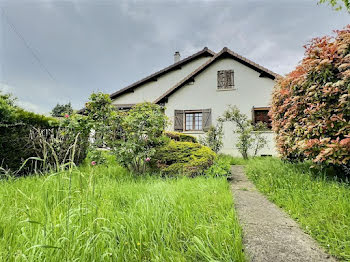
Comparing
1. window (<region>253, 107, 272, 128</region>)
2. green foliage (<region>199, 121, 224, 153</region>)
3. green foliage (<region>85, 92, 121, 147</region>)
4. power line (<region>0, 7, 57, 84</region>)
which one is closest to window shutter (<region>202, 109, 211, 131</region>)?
green foliage (<region>199, 121, 224, 153</region>)

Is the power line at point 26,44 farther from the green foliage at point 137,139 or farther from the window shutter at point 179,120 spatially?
the window shutter at point 179,120

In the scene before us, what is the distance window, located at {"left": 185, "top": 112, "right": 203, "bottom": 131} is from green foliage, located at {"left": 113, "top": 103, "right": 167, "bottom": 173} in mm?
6474

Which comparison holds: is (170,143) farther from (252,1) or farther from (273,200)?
(252,1)

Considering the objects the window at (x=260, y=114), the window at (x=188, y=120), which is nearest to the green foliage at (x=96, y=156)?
the window at (x=188, y=120)

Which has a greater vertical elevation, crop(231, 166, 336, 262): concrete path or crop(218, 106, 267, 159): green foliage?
crop(218, 106, 267, 159): green foliage

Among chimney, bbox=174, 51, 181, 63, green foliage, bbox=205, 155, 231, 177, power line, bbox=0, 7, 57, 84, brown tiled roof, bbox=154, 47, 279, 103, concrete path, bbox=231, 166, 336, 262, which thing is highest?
chimney, bbox=174, 51, 181, 63

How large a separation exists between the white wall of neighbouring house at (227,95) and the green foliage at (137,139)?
225 inches

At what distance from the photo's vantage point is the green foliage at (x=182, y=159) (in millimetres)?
3875

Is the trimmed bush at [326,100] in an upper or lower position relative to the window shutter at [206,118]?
lower

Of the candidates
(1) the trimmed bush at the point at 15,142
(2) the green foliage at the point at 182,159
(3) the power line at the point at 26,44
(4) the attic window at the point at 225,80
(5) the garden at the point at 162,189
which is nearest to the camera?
(5) the garden at the point at 162,189

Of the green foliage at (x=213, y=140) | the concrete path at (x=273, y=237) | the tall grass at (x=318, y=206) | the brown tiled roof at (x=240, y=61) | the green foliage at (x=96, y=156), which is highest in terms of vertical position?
the brown tiled roof at (x=240, y=61)

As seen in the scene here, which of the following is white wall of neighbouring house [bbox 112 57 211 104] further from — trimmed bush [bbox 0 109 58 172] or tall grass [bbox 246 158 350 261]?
tall grass [bbox 246 158 350 261]

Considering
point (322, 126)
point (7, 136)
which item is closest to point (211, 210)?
point (322, 126)

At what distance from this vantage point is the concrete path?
3.91 ft
